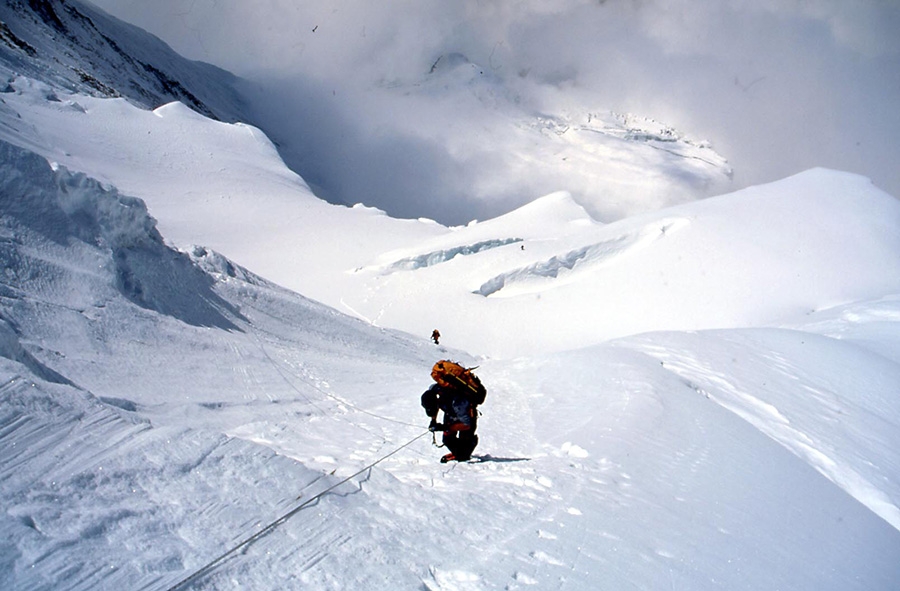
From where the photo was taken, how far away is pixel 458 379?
5.60 m

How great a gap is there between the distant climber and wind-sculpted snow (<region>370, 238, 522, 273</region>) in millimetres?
26387

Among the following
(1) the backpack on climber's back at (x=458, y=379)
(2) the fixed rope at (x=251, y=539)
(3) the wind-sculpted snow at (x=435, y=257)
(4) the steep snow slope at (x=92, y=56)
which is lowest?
(2) the fixed rope at (x=251, y=539)

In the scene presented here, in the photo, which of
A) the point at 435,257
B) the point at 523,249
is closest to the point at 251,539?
the point at 523,249

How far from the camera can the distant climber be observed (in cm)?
558

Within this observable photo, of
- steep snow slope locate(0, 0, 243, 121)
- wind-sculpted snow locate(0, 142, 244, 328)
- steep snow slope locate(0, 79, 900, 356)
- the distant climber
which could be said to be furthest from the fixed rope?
steep snow slope locate(0, 0, 243, 121)

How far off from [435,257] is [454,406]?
2660 centimetres

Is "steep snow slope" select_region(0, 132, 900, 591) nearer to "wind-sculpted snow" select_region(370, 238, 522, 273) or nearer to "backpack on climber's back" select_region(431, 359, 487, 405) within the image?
"backpack on climber's back" select_region(431, 359, 487, 405)

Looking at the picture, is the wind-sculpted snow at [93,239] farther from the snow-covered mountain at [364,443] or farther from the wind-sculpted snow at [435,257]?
the wind-sculpted snow at [435,257]

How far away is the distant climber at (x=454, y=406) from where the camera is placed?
558 centimetres

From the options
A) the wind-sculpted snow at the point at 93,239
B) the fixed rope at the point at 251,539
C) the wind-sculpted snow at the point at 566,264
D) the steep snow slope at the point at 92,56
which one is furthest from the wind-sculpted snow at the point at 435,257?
the fixed rope at the point at 251,539

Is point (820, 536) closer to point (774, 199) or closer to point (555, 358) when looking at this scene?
point (555, 358)

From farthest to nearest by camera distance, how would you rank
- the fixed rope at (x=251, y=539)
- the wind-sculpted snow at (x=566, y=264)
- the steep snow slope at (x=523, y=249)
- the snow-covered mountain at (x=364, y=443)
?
the wind-sculpted snow at (x=566, y=264)
the steep snow slope at (x=523, y=249)
the snow-covered mountain at (x=364, y=443)
the fixed rope at (x=251, y=539)

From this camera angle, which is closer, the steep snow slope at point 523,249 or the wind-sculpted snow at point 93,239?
the wind-sculpted snow at point 93,239

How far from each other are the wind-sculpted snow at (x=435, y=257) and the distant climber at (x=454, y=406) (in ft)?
86.6
